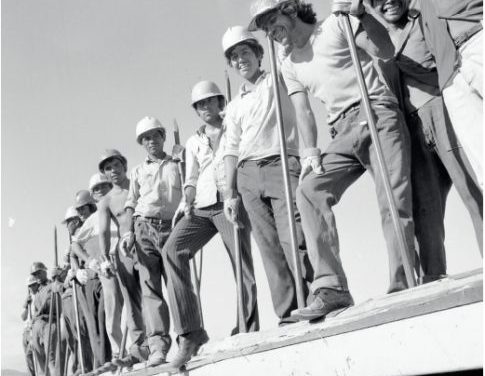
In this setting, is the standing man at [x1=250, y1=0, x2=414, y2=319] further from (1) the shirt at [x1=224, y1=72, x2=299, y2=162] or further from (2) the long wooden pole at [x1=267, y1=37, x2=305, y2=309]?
(1) the shirt at [x1=224, y1=72, x2=299, y2=162]

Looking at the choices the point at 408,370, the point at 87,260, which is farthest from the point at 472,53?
the point at 87,260

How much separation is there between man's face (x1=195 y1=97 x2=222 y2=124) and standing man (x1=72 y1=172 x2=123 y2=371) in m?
2.26

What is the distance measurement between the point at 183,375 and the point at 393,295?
2747 millimetres

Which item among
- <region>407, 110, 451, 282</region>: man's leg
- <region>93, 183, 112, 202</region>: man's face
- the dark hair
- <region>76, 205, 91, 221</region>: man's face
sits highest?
the dark hair

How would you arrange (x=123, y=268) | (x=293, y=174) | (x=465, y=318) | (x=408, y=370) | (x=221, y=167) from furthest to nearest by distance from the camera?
(x=123, y=268), (x=221, y=167), (x=293, y=174), (x=408, y=370), (x=465, y=318)

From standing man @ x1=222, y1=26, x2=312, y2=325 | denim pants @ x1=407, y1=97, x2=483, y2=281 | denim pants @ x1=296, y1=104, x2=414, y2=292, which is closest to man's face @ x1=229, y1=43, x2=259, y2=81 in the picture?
standing man @ x1=222, y1=26, x2=312, y2=325

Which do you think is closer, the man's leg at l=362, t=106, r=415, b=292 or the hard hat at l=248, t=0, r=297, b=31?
the man's leg at l=362, t=106, r=415, b=292

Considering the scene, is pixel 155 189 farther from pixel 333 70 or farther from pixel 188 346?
pixel 333 70

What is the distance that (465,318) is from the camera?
9.34 ft

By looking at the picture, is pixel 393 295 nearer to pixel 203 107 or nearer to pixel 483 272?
pixel 483 272

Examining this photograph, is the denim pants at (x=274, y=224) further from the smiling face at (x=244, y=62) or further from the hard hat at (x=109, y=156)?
the hard hat at (x=109, y=156)

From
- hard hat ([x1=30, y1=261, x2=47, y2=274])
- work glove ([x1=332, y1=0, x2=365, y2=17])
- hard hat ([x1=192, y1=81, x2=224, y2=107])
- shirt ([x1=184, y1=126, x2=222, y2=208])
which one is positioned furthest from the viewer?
hard hat ([x1=30, y1=261, x2=47, y2=274])

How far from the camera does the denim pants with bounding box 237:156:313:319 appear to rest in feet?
16.7

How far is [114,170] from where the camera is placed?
8.55 meters
